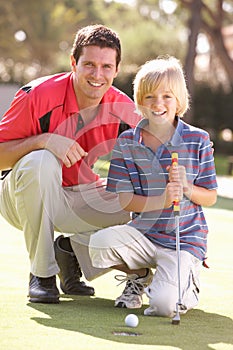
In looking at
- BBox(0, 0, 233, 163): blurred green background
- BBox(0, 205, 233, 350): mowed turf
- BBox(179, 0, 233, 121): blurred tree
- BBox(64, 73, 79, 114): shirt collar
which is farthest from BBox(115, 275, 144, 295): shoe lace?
BBox(179, 0, 233, 121): blurred tree

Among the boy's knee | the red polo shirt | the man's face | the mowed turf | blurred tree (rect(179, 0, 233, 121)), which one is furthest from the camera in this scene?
blurred tree (rect(179, 0, 233, 121))

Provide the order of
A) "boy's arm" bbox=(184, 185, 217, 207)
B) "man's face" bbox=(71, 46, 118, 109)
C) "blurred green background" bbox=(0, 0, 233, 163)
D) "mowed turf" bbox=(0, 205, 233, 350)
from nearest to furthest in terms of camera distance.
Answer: "mowed turf" bbox=(0, 205, 233, 350)
"boy's arm" bbox=(184, 185, 217, 207)
"man's face" bbox=(71, 46, 118, 109)
"blurred green background" bbox=(0, 0, 233, 163)

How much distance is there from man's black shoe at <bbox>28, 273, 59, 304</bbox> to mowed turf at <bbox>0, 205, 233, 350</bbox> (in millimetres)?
58

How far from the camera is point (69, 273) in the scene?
5.63m

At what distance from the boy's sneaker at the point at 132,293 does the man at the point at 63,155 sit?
35 centimetres

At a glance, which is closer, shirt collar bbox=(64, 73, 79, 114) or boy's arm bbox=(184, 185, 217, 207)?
boy's arm bbox=(184, 185, 217, 207)

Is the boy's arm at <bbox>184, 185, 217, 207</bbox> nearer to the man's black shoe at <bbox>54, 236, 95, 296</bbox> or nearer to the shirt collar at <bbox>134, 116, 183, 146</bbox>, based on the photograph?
the shirt collar at <bbox>134, 116, 183, 146</bbox>

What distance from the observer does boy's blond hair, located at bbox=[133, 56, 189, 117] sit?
5.08 m

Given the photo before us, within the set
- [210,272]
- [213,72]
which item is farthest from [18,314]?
[213,72]

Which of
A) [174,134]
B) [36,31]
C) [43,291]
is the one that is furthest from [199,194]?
[36,31]

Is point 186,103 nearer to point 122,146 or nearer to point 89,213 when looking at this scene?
point 122,146

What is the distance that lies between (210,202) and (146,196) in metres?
0.34

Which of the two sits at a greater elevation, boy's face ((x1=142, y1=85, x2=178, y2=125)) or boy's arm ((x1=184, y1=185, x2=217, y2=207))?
boy's face ((x1=142, y1=85, x2=178, y2=125))

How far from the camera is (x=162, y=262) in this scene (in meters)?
5.02
